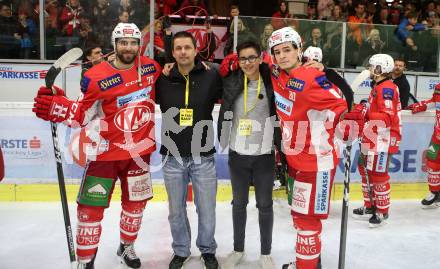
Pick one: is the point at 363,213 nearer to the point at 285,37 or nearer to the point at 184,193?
the point at 184,193

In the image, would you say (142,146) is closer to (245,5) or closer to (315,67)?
(315,67)

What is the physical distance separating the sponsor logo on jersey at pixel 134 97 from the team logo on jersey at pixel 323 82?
1018mm

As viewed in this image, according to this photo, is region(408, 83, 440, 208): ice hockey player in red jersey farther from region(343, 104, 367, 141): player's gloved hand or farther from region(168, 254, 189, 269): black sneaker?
region(168, 254, 189, 269): black sneaker

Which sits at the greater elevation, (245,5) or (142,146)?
(245,5)

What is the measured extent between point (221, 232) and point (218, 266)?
0.68 m

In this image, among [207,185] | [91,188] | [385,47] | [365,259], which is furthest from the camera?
[385,47]

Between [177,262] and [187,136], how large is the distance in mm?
814

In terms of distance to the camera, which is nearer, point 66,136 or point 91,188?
point 91,188

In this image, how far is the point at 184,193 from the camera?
311 centimetres

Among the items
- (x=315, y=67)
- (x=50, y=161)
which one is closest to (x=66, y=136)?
(x=50, y=161)

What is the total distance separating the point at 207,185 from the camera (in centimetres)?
307

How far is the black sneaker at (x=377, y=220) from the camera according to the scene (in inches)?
161

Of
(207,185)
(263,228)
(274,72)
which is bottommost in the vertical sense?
(263,228)

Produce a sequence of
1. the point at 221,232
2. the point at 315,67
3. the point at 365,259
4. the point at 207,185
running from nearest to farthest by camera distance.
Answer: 1. the point at 315,67
2. the point at 207,185
3. the point at 365,259
4. the point at 221,232
